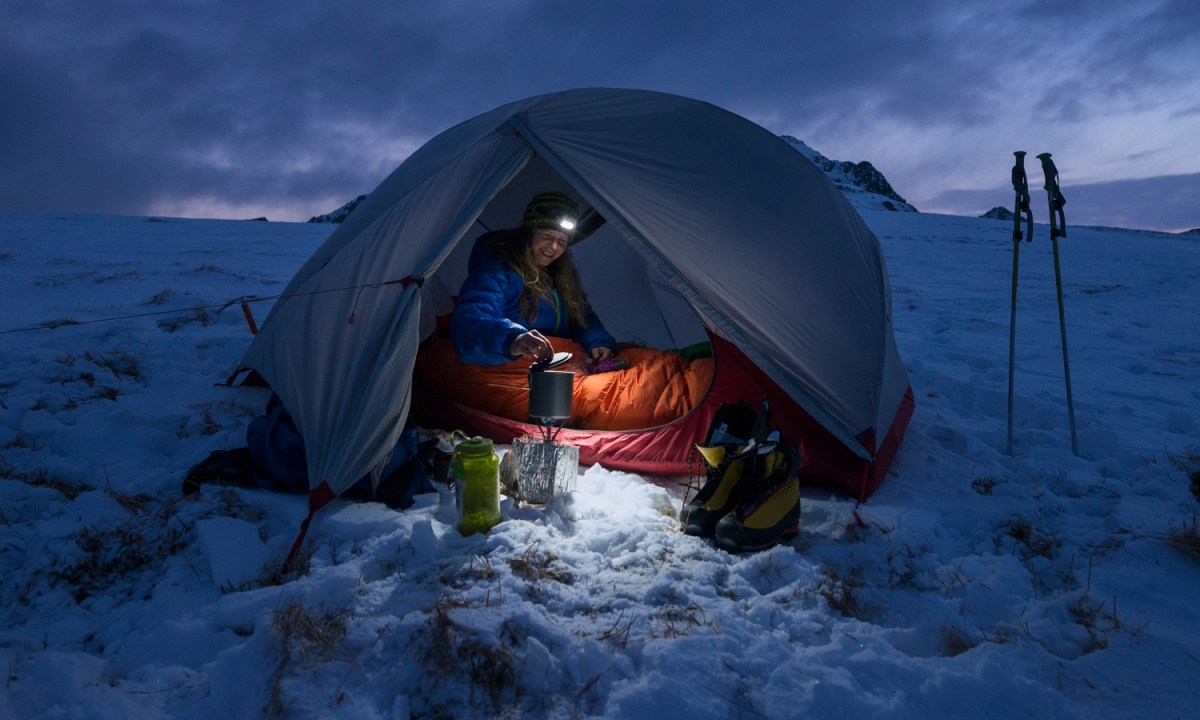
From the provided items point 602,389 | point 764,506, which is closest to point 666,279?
point 602,389

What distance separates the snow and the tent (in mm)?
279

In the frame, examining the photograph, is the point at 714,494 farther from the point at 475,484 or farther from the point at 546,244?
the point at 546,244

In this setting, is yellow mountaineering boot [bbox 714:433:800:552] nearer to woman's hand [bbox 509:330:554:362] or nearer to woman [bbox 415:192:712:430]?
woman [bbox 415:192:712:430]

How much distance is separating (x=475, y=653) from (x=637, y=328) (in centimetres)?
387

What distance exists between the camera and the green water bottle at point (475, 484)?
8.18 ft

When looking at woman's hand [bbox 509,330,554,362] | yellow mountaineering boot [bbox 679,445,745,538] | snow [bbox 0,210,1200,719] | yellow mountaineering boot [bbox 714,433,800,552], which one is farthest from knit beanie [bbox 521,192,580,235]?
yellow mountaineering boot [bbox 714,433,800,552]

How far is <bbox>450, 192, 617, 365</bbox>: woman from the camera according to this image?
331 centimetres

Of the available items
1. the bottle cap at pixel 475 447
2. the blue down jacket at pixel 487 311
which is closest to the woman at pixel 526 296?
the blue down jacket at pixel 487 311

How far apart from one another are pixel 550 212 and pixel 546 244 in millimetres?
194

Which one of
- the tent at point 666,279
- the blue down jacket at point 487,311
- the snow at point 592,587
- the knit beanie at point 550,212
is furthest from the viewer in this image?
the knit beanie at point 550,212

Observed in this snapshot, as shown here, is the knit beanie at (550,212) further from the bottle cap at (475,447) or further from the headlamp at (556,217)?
the bottle cap at (475,447)

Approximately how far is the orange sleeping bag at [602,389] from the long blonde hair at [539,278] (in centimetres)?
50

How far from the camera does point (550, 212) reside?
361 cm

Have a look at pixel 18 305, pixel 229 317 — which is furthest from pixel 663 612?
pixel 18 305
